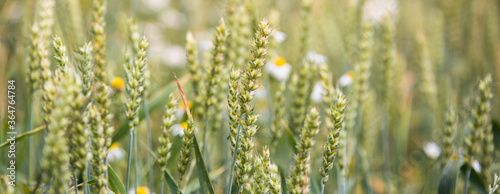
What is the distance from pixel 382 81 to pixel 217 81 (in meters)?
1.36

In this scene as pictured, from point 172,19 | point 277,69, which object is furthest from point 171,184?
point 172,19

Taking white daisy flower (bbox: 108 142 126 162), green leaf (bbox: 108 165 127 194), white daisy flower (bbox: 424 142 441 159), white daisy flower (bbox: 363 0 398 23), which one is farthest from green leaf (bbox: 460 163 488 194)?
white daisy flower (bbox: 363 0 398 23)

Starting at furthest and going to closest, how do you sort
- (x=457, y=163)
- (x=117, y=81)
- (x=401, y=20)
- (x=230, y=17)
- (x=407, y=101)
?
(x=401, y=20), (x=407, y=101), (x=117, y=81), (x=230, y=17), (x=457, y=163)

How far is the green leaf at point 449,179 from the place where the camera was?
5.55ft

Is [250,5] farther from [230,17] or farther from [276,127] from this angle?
[276,127]

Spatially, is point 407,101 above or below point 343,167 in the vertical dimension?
above

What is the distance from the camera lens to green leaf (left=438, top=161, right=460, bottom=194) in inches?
66.6

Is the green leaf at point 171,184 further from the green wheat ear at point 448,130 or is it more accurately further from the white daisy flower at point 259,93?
the green wheat ear at point 448,130

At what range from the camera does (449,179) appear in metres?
1.70

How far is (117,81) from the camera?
2496 millimetres

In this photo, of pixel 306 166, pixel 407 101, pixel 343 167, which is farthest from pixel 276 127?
pixel 407 101

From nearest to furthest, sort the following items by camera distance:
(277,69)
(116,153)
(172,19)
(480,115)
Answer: (480,115) → (116,153) → (277,69) → (172,19)

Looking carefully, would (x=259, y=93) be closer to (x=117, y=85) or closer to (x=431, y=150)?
(x=117, y=85)

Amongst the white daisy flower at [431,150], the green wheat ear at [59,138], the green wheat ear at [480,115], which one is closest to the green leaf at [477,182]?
the green wheat ear at [480,115]
